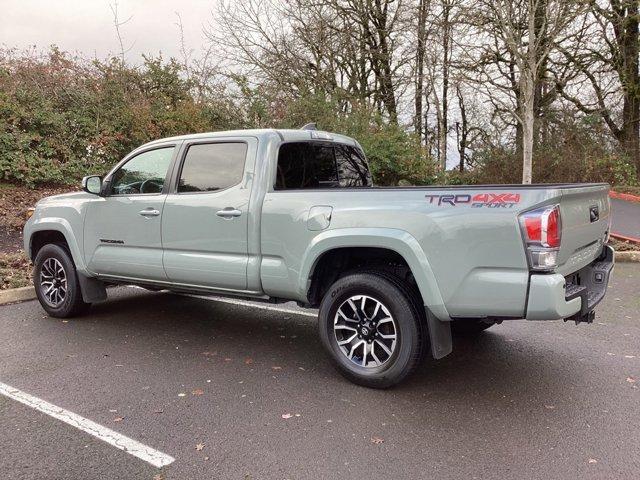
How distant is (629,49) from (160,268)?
64.1 feet

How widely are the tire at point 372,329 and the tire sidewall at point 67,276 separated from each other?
117 inches

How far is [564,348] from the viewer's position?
4.84 metres

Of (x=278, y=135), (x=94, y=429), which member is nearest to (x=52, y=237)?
(x=278, y=135)

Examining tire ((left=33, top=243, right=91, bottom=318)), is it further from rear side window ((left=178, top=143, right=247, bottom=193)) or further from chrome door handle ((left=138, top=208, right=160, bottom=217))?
rear side window ((left=178, top=143, right=247, bottom=193))

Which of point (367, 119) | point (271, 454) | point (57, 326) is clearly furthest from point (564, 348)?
point (367, 119)

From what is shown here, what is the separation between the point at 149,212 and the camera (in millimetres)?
4914

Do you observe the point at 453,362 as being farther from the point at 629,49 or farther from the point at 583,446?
the point at 629,49

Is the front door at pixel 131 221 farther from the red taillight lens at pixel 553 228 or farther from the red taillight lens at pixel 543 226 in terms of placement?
the red taillight lens at pixel 553 228

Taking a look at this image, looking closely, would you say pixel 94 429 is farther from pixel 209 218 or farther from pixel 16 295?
pixel 16 295

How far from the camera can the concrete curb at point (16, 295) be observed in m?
6.39

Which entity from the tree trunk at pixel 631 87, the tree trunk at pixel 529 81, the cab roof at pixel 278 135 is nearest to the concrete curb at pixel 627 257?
the cab roof at pixel 278 135

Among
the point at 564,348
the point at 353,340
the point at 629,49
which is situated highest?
the point at 629,49

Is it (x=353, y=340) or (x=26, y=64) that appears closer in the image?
(x=353, y=340)

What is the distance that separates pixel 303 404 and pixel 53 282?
353cm
